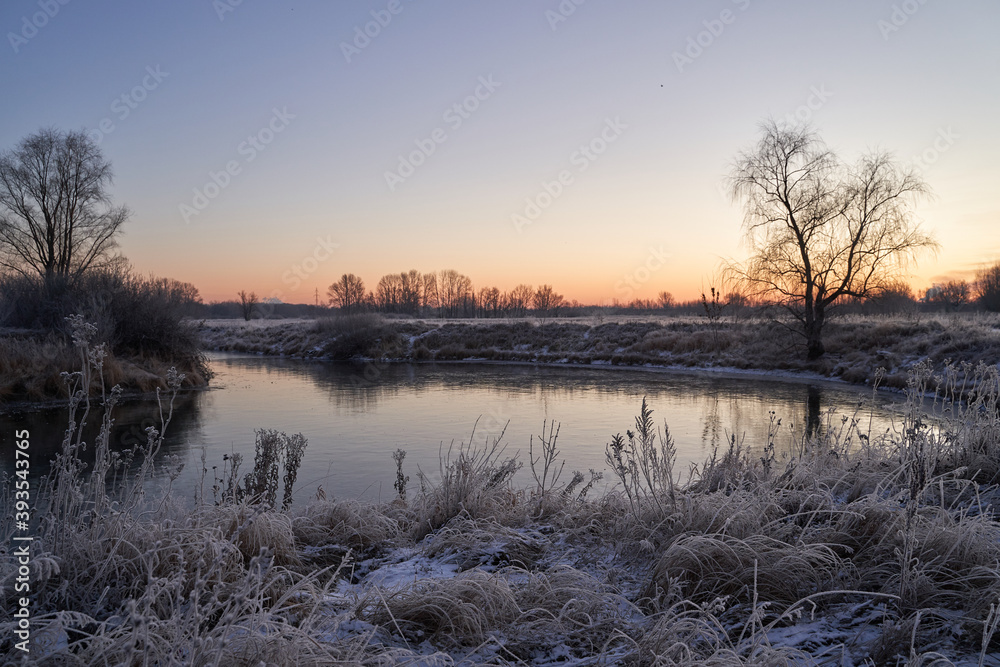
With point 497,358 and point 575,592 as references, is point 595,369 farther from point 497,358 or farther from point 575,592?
point 575,592

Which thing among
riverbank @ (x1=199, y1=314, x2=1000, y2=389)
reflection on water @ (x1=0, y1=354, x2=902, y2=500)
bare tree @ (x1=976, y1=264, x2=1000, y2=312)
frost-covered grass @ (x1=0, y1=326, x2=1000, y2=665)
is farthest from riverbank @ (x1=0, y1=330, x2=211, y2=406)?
bare tree @ (x1=976, y1=264, x2=1000, y2=312)

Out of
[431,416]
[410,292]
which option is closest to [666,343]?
[431,416]

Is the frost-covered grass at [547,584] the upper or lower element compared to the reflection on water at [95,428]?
upper

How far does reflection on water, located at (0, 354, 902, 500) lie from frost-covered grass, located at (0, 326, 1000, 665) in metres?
2.65

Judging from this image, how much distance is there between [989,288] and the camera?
55844mm

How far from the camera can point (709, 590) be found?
3.04 meters

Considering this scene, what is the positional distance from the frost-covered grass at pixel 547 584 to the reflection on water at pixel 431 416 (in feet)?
8.68

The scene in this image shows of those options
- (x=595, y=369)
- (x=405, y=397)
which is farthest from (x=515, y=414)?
(x=595, y=369)

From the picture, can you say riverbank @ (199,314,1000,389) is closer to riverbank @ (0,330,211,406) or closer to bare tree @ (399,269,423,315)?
riverbank @ (0,330,211,406)

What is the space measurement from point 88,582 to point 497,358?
101ft

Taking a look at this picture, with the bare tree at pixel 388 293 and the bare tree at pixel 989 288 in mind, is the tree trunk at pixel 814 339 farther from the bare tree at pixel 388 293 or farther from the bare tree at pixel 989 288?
the bare tree at pixel 388 293

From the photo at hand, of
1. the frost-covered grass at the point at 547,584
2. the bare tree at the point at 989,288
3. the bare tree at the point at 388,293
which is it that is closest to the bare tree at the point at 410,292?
the bare tree at the point at 388,293

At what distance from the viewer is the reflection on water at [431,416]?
8.92 meters

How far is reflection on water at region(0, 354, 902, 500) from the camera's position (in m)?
8.92
